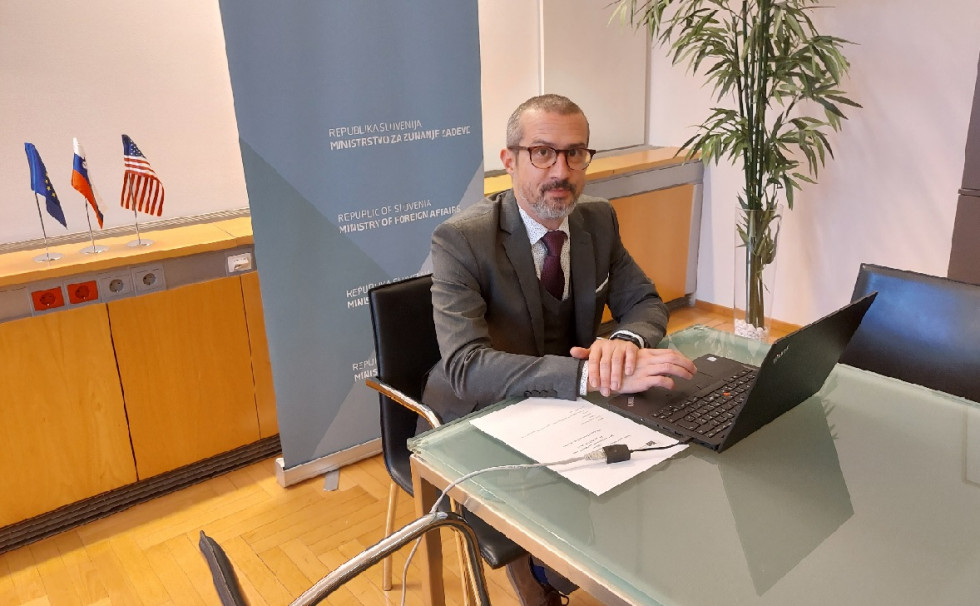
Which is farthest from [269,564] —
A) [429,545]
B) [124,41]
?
[124,41]

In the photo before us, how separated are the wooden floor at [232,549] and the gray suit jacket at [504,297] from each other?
29.2 inches

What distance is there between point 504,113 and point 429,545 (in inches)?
112

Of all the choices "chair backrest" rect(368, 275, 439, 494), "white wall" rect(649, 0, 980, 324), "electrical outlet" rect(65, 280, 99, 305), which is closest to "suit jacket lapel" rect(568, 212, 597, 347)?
"chair backrest" rect(368, 275, 439, 494)

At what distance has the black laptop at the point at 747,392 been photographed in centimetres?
118

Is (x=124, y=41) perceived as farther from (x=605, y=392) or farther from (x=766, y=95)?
(x=766, y=95)

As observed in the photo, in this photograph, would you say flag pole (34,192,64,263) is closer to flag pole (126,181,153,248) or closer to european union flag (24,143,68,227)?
european union flag (24,143,68,227)

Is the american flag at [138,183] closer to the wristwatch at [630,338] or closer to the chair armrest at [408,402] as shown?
the chair armrest at [408,402]

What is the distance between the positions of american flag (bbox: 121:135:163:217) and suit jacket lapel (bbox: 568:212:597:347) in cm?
156

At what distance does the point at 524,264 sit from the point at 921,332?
3.15ft

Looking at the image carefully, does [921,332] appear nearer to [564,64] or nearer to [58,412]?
[58,412]

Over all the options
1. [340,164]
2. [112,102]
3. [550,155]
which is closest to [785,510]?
[550,155]

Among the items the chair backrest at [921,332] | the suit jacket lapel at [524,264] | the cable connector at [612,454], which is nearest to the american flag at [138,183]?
the suit jacket lapel at [524,264]

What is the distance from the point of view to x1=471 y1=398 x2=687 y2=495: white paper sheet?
1.14 metres

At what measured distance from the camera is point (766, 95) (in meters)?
3.10
